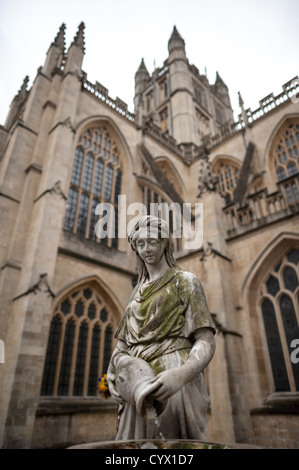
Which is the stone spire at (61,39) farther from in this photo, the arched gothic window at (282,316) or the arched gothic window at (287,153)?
the arched gothic window at (282,316)

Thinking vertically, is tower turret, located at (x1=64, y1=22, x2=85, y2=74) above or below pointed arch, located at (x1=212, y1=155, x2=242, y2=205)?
above

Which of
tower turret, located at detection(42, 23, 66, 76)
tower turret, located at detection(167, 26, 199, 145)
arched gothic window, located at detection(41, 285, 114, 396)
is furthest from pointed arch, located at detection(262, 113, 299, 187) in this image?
tower turret, located at detection(42, 23, 66, 76)

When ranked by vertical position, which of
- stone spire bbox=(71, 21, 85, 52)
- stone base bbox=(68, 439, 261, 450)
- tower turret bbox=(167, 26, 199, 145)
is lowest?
stone base bbox=(68, 439, 261, 450)

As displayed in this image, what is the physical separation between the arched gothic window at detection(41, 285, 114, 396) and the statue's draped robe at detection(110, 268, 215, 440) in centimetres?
690

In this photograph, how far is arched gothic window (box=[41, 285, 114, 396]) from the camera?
766 cm

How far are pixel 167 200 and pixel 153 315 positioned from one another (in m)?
12.2

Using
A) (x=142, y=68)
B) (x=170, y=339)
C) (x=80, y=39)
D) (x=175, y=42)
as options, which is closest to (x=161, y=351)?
(x=170, y=339)

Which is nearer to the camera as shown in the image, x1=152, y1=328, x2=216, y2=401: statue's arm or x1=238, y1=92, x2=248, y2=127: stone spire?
x1=152, y1=328, x2=216, y2=401: statue's arm

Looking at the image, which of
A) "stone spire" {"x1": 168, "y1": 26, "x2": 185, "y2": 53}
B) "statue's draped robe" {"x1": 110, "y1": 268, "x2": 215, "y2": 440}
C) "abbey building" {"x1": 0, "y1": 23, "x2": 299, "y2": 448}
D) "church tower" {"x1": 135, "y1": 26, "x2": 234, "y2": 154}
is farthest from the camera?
"stone spire" {"x1": 168, "y1": 26, "x2": 185, "y2": 53}

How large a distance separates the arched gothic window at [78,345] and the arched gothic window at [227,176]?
30.5 ft

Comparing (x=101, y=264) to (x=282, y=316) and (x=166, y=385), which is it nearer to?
(x=282, y=316)

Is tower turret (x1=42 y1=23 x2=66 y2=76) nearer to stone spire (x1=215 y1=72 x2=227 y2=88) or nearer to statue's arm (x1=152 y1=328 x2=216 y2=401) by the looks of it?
statue's arm (x1=152 y1=328 x2=216 y2=401)

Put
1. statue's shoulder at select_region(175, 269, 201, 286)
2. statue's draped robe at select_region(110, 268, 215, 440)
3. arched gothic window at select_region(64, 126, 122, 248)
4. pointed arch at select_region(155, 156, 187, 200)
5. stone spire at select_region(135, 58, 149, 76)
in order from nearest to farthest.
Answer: statue's draped robe at select_region(110, 268, 215, 440) < statue's shoulder at select_region(175, 269, 201, 286) < arched gothic window at select_region(64, 126, 122, 248) < pointed arch at select_region(155, 156, 187, 200) < stone spire at select_region(135, 58, 149, 76)

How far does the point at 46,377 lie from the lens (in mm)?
7426
